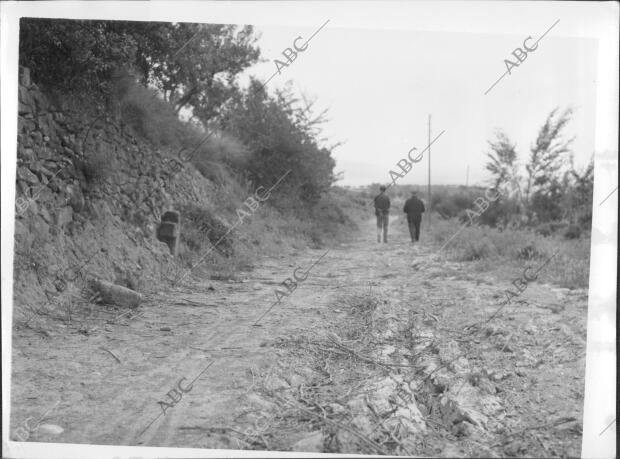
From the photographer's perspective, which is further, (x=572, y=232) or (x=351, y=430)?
(x=572, y=232)

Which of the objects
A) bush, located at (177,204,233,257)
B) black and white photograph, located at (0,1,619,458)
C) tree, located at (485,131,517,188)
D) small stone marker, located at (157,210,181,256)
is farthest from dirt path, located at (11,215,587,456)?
bush, located at (177,204,233,257)

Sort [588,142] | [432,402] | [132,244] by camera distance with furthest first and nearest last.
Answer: [132,244], [588,142], [432,402]

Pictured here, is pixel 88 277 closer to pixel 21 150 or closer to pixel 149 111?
pixel 21 150

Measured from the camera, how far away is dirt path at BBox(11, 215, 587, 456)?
308cm

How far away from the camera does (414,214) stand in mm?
8289

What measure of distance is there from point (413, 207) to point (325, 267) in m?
2.15

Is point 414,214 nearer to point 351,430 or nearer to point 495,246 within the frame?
point 495,246

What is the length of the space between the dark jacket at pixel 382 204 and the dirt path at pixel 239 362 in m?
2.37

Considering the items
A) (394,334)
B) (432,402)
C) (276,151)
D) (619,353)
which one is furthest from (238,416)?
(276,151)

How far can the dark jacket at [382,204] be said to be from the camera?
8.11 metres

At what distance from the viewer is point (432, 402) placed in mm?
3385

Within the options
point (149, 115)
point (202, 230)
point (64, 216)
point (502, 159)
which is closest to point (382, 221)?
point (202, 230)

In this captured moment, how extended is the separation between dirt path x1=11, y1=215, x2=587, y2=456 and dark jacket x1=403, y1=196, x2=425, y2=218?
2.27 meters

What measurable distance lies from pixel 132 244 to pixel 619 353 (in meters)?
5.16
